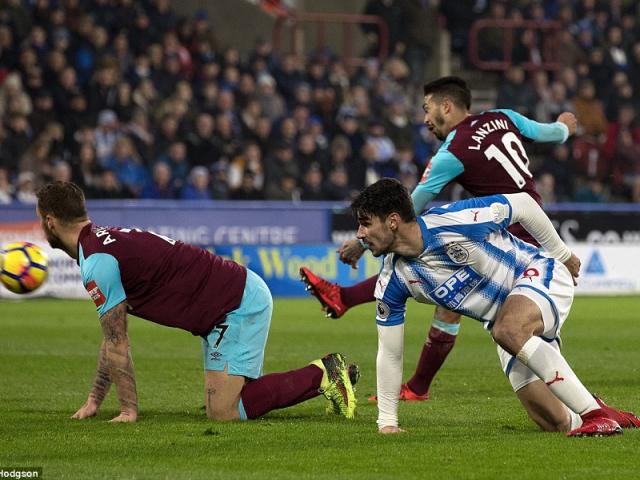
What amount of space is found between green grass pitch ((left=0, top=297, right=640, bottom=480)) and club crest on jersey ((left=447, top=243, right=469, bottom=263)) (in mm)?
979

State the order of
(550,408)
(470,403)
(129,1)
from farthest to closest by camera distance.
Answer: (129,1)
(470,403)
(550,408)

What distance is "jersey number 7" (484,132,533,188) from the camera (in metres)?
8.77

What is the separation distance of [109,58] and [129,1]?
1963 millimetres

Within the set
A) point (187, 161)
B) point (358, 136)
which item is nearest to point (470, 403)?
point (187, 161)

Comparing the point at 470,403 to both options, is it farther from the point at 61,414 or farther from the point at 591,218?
the point at 591,218

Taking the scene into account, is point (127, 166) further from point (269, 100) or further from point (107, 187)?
point (269, 100)

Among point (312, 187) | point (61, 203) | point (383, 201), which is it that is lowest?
point (312, 187)

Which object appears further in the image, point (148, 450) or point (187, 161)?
point (187, 161)

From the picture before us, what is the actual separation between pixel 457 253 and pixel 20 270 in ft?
10.4

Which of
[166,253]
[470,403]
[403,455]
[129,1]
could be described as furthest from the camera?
[129,1]

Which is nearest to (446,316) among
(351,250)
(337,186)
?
(351,250)

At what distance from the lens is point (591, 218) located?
22172mm

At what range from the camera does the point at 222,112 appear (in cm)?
2228

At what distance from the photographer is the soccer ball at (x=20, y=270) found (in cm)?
841
